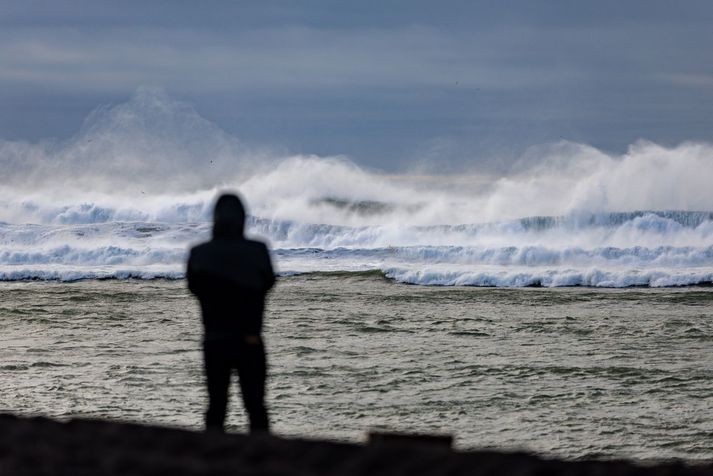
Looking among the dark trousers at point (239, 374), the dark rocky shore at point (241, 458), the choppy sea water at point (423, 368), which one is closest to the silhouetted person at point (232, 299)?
the dark trousers at point (239, 374)

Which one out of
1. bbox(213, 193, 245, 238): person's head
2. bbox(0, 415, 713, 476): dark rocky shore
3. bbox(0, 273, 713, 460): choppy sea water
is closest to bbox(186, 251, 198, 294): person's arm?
bbox(213, 193, 245, 238): person's head

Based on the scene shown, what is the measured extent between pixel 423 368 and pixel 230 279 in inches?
351

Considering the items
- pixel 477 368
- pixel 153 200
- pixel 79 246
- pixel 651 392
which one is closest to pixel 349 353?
pixel 477 368

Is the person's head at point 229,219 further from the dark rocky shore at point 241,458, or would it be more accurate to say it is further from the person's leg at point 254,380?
the dark rocky shore at point 241,458

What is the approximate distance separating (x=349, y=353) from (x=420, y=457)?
11.4 meters

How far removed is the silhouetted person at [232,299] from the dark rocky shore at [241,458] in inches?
33.1

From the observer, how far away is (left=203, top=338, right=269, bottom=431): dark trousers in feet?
20.2

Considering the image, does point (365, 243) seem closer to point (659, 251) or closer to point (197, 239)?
point (197, 239)

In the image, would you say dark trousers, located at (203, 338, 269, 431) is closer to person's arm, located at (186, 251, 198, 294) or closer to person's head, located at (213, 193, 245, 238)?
person's arm, located at (186, 251, 198, 294)

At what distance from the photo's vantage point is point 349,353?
1614cm

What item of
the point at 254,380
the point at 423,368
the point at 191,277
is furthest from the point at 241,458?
the point at 423,368

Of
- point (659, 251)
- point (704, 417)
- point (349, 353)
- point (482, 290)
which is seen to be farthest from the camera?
point (659, 251)

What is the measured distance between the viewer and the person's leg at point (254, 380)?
20.2 ft

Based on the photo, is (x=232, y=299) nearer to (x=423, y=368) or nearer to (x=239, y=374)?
(x=239, y=374)
